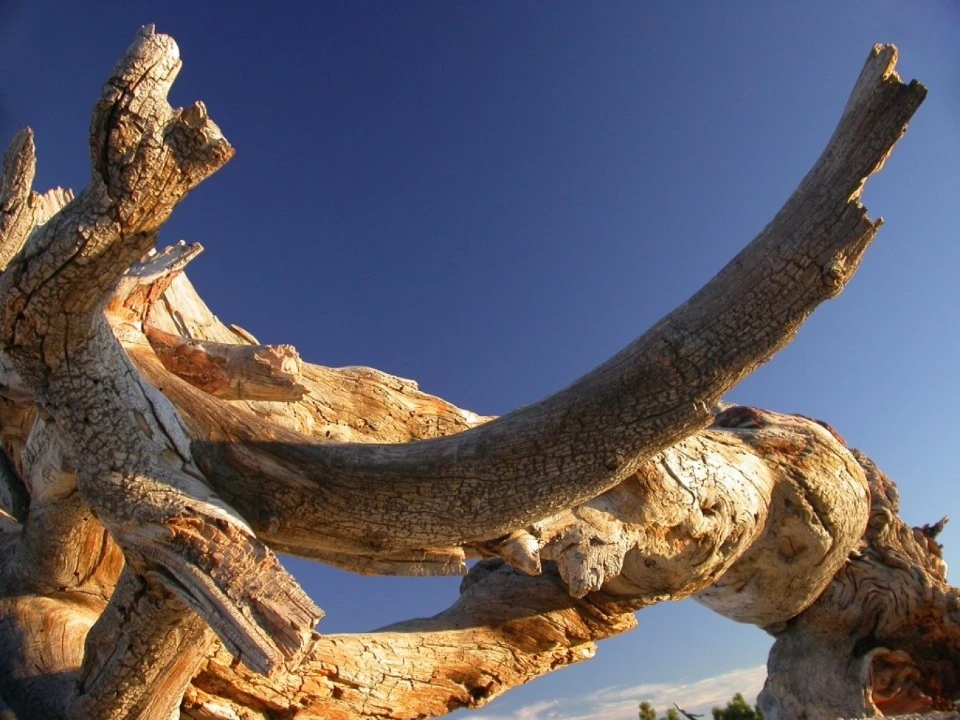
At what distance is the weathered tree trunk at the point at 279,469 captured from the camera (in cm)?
245

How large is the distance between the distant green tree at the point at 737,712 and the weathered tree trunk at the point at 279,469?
16.8m

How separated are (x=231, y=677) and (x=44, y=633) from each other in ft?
3.01

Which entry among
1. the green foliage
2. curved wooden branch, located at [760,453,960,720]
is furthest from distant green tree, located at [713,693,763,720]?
curved wooden branch, located at [760,453,960,720]

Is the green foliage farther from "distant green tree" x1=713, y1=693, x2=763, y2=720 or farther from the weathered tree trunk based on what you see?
the weathered tree trunk

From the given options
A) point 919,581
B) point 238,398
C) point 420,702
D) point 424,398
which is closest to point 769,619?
point 919,581

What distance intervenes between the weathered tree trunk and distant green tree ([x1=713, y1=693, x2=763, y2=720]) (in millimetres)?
16782

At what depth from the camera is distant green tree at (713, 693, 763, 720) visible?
19.6 m

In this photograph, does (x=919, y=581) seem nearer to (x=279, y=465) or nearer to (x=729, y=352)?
(x=729, y=352)

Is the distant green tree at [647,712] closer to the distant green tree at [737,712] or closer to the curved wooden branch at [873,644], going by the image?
the distant green tree at [737,712]

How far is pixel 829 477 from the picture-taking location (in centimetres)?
613

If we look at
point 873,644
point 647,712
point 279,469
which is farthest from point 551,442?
point 647,712

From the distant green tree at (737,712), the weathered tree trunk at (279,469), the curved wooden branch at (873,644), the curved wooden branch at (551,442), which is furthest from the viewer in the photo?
the distant green tree at (737,712)

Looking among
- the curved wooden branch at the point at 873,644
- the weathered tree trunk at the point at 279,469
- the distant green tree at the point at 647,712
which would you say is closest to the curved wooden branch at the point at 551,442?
the weathered tree trunk at the point at 279,469

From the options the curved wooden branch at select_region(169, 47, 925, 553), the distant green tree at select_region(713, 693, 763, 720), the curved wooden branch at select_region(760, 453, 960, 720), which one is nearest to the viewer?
the curved wooden branch at select_region(169, 47, 925, 553)
